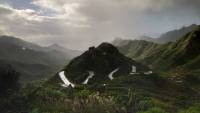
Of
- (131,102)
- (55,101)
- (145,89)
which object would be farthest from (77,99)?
(145,89)

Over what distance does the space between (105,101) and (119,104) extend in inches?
186

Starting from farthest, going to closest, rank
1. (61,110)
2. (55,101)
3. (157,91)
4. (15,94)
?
(157,91)
(15,94)
(55,101)
(61,110)

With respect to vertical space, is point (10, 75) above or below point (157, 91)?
above

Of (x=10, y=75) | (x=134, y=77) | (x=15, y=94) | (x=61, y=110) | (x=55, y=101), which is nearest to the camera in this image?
(x=61, y=110)

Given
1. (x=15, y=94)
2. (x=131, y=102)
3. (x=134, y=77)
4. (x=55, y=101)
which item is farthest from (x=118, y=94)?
(x=134, y=77)

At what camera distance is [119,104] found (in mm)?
133750

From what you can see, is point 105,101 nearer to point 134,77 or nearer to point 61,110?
point 61,110

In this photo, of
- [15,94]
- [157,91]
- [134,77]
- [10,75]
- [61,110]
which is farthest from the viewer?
[134,77]

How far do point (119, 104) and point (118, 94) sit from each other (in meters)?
16.1

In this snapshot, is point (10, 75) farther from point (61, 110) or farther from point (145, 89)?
point (145, 89)

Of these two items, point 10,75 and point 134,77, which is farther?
point 134,77

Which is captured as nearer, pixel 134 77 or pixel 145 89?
pixel 145 89

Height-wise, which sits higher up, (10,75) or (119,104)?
(10,75)

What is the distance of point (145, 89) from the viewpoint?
180125mm
